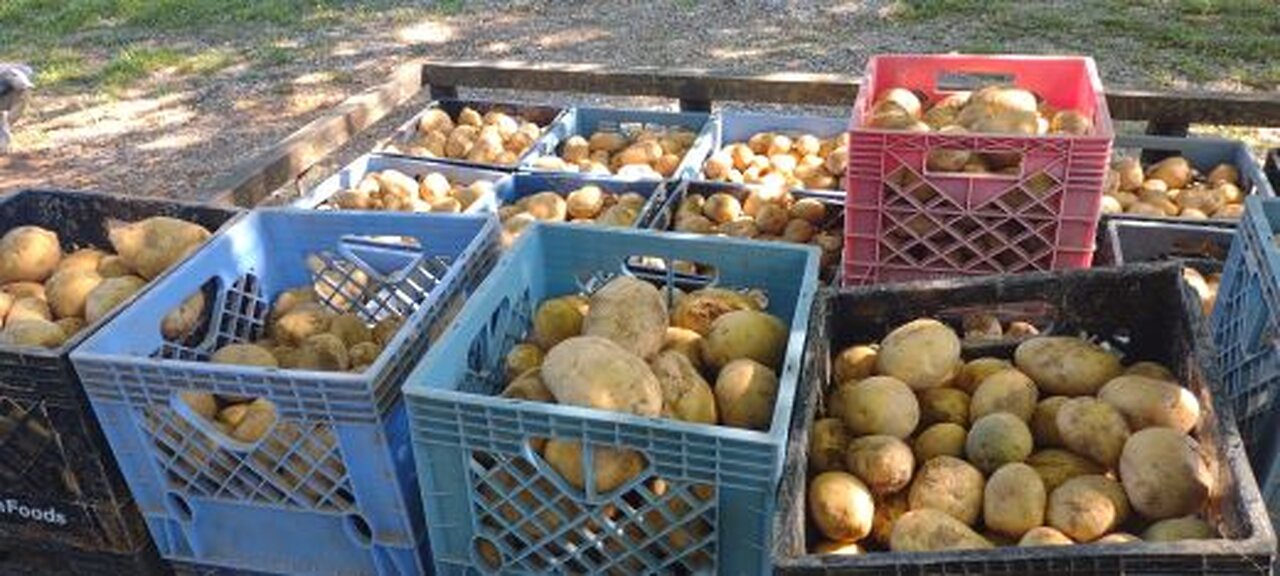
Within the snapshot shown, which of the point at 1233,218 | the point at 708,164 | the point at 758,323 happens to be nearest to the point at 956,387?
the point at 758,323

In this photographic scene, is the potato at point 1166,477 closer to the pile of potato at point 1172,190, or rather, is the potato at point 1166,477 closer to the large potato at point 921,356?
the large potato at point 921,356

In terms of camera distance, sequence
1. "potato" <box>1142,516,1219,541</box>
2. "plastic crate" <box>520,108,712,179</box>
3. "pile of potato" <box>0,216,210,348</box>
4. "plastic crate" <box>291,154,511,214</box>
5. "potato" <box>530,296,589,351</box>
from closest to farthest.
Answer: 1. "potato" <box>1142,516,1219,541</box>
2. "potato" <box>530,296,589,351</box>
3. "pile of potato" <box>0,216,210,348</box>
4. "plastic crate" <box>291,154,511,214</box>
5. "plastic crate" <box>520,108,712,179</box>

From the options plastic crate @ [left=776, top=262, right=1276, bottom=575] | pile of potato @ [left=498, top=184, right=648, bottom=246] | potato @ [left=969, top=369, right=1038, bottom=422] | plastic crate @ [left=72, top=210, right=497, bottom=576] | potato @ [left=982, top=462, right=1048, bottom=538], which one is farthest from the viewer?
pile of potato @ [left=498, top=184, right=648, bottom=246]

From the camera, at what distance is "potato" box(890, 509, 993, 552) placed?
1.74 m

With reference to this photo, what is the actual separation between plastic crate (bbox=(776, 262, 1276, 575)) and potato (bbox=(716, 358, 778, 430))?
85 mm

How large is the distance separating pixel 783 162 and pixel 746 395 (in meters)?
2.01

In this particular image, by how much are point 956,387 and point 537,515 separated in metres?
0.90

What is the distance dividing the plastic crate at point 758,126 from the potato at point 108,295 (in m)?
2.15

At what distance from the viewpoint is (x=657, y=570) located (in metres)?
1.92

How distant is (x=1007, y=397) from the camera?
206 centimetres

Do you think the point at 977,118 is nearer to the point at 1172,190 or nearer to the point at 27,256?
the point at 1172,190

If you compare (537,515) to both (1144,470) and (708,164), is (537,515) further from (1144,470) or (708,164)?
(708,164)

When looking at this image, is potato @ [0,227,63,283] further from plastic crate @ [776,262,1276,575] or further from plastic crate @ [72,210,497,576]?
plastic crate @ [776,262,1276,575]

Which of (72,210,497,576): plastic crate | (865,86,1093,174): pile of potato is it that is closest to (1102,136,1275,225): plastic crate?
(865,86,1093,174): pile of potato
